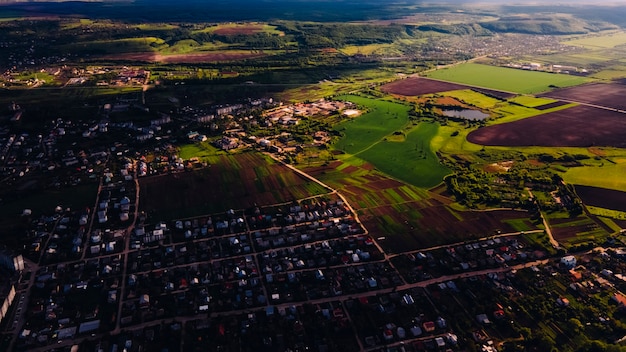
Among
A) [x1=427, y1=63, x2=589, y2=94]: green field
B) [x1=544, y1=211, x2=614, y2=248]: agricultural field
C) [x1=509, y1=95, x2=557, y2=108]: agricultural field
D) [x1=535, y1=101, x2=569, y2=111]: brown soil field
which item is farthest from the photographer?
[x1=427, y1=63, x2=589, y2=94]: green field

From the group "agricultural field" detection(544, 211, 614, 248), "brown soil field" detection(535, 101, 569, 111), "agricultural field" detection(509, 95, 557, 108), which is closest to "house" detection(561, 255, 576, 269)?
"agricultural field" detection(544, 211, 614, 248)

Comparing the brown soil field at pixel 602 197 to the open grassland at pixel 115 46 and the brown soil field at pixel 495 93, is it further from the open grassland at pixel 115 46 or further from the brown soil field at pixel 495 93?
the open grassland at pixel 115 46

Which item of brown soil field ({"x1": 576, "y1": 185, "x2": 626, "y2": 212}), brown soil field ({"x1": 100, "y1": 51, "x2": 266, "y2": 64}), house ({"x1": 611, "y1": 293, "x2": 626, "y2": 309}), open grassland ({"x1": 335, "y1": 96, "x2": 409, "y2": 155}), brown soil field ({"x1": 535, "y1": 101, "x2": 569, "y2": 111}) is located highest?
brown soil field ({"x1": 535, "y1": 101, "x2": 569, "y2": 111})

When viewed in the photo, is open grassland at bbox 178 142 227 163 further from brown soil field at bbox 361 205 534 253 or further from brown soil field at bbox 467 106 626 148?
brown soil field at bbox 467 106 626 148

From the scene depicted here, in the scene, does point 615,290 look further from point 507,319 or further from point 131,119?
point 131,119

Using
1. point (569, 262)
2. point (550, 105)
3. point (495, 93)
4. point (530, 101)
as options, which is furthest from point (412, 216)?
point (495, 93)

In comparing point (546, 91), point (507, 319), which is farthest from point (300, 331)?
point (546, 91)

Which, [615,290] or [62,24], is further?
[62,24]

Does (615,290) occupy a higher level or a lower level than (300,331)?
Result: higher
